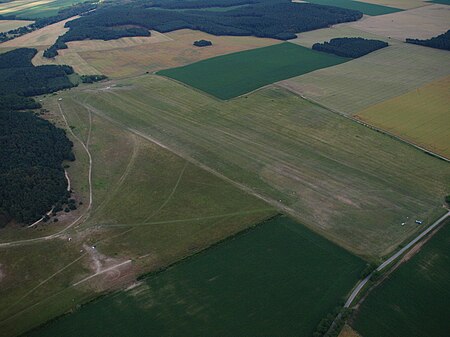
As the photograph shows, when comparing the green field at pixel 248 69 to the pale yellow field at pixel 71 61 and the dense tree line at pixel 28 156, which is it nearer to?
the pale yellow field at pixel 71 61

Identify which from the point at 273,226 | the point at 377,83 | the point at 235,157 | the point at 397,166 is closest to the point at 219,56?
the point at 377,83

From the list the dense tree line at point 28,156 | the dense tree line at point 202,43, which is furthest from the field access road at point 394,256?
the dense tree line at point 202,43

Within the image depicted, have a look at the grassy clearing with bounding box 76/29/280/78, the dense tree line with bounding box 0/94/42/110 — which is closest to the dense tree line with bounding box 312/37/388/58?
the grassy clearing with bounding box 76/29/280/78

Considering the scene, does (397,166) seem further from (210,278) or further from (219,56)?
(219,56)

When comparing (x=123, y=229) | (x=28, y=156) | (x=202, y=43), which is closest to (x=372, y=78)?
(x=202, y=43)

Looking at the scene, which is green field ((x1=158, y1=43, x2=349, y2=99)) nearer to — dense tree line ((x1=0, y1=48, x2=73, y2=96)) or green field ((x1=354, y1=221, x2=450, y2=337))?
dense tree line ((x1=0, y1=48, x2=73, y2=96))

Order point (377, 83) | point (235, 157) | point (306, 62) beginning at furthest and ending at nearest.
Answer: point (306, 62), point (377, 83), point (235, 157)

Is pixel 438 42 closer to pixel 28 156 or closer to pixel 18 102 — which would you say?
pixel 18 102
